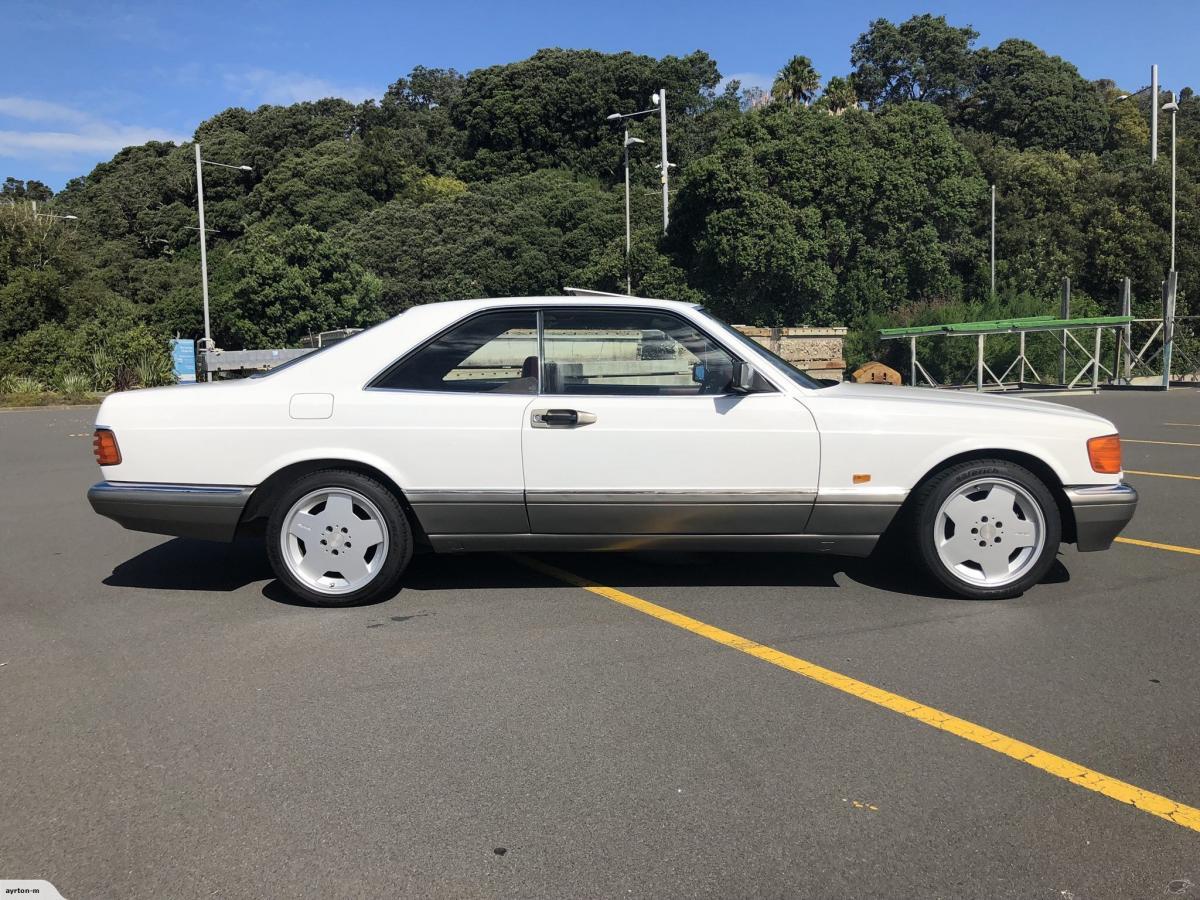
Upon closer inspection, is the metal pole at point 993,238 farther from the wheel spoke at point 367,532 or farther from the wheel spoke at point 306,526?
the wheel spoke at point 306,526

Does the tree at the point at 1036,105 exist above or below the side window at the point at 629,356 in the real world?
above

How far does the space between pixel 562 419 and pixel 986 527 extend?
2.22 meters

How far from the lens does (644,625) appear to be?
4773mm

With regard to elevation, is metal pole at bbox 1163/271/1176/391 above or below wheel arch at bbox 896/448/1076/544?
above

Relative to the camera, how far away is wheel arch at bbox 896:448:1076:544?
5020 millimetres

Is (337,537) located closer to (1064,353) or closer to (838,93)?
(1064,353)

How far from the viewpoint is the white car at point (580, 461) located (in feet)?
16.2

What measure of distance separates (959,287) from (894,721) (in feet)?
128

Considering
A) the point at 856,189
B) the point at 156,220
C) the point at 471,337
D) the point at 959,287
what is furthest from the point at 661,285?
the point at 156,220

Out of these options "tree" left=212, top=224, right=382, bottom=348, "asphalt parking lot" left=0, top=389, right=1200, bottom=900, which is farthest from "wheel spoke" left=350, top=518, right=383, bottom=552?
"tree" left=212, top=224, right=382, bottom=348

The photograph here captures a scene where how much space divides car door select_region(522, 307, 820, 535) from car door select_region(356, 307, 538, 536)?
A: 101 millimetres

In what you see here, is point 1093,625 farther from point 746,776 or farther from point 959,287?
point 959,287

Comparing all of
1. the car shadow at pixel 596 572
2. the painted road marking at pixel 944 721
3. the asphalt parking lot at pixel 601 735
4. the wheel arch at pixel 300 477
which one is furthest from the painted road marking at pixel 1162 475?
the wheel arch at pixel 300 477

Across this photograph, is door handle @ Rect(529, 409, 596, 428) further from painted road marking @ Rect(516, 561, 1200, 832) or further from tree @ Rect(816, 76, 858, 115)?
tree @ Rect(816, 76, 858, 115)
